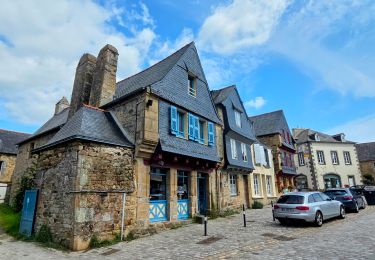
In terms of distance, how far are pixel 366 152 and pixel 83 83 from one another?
144 ft

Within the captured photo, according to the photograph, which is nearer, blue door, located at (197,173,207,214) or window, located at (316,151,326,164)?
blue door, located at (197,173,207,214)

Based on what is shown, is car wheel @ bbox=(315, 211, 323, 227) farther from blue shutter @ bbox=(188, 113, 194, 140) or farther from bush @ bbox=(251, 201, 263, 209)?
bush @ bbox=(251, 201, 263, 209)

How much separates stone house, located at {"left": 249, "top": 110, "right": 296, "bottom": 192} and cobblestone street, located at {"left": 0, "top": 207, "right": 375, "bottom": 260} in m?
14.4

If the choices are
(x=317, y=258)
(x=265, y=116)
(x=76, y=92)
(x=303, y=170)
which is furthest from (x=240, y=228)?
(x=303, y=170)

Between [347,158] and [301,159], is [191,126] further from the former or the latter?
[347,158]

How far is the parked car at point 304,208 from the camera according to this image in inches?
395

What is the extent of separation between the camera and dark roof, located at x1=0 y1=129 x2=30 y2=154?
82.3ft

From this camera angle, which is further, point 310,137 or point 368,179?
point 368,179

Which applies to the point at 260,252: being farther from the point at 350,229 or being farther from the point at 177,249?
the point at 350,229

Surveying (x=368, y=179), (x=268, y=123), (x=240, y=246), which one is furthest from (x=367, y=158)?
(x=240, y=246)

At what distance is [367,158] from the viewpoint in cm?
3953

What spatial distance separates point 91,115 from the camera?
10.9 metres

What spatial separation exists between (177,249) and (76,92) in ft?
35.1

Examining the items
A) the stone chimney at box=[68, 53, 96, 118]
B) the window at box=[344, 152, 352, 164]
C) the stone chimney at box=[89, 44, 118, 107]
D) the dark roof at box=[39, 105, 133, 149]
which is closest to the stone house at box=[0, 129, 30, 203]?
the stone chimney at box=[68, 53, 96, 118]
